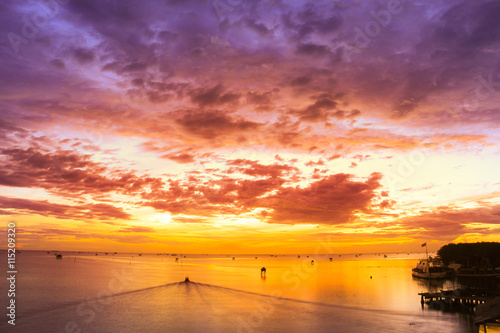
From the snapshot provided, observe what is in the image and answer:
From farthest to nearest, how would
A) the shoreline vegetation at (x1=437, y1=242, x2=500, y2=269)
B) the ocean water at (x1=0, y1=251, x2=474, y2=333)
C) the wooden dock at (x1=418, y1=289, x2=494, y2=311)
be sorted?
1. the shoreline vegetation at (x1=437, y1=242, x2=500, y2=269)
2. the wooden dock at (x1=418, y1=289, x2=494, y2=311)
3. the ocean water at (x1=0, y1=251, x2=474, y2=333)

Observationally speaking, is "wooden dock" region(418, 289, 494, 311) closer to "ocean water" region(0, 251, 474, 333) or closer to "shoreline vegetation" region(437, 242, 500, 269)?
"ocean water" region(0, 251, 474, 333)

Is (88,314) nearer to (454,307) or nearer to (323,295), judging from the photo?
(323,295)

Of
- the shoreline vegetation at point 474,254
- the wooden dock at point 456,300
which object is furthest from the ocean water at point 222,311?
the shoreline vegetation at point 474,254

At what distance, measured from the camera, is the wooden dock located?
179 ft

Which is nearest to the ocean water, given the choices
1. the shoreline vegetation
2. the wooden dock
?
the wooden dock

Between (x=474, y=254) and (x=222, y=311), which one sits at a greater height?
(x=474, y=254)

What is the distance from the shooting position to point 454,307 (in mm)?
56031

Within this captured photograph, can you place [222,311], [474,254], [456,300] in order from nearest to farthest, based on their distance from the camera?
[222,311] < [456,300] < [474,254]

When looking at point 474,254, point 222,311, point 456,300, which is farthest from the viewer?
point 474,254

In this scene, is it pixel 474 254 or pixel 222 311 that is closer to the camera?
pixel 222 311

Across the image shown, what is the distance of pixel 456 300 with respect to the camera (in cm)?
5894

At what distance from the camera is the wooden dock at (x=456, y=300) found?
54.4 metres

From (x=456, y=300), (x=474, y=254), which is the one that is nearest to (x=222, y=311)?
(x=456, y=300)

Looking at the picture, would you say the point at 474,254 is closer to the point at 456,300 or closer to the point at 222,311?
the point at 456,300
